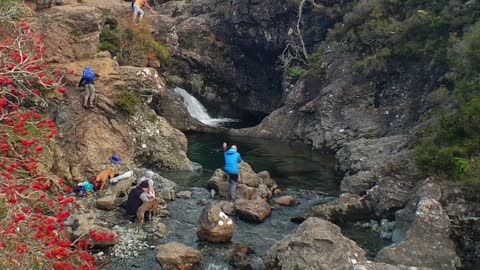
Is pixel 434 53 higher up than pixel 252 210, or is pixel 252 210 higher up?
pixel 434 53

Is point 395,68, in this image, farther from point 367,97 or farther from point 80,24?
point 80,24

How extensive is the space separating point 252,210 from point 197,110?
3086 cm

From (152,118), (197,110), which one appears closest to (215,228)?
(152,118)

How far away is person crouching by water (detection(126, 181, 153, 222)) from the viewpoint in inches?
746

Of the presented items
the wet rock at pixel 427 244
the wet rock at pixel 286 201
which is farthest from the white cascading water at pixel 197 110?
the wet rock at pixel 427 244

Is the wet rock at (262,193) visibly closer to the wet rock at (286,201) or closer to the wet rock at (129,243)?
the wet rock at (286,201)

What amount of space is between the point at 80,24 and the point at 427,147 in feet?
71.1

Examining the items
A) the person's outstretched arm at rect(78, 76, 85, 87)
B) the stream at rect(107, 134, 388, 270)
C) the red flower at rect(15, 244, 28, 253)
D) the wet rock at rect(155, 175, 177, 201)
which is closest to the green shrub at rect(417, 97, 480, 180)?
the stream at rect(107, 134, 388, 270)

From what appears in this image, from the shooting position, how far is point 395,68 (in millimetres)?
37156

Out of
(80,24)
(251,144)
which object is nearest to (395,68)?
(251,144)

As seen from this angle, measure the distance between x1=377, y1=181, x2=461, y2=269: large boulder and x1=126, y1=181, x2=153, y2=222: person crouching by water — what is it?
8.86 m

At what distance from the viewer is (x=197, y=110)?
49.9 meters

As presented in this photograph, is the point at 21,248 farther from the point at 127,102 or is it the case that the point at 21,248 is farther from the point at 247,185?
the point at 127,102

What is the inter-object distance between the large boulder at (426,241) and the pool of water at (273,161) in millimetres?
8162
